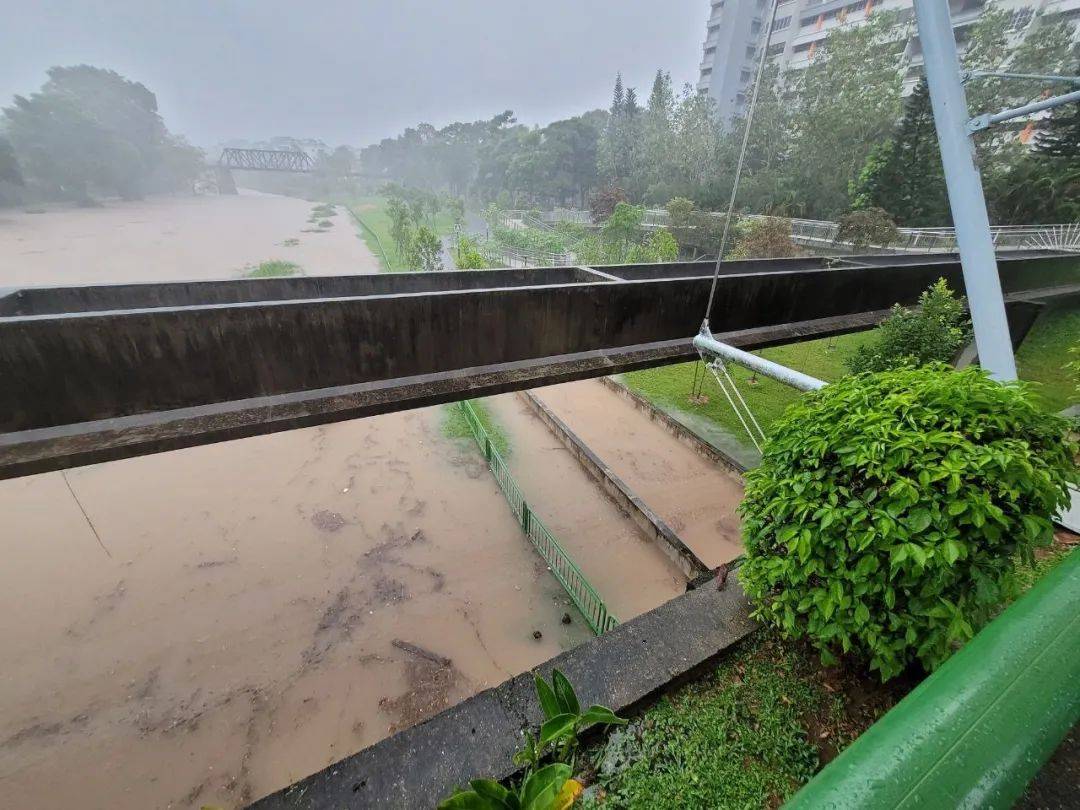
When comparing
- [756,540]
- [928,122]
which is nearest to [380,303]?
[756,540]

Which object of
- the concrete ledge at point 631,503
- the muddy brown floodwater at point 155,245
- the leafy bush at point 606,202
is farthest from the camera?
the leafy bush at point 606,202

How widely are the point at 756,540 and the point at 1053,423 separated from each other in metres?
1.27

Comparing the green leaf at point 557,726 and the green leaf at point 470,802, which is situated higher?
the green leaf at point 557,726

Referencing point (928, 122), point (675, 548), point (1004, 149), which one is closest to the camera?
point (675, 548)

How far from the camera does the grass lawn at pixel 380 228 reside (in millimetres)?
27480

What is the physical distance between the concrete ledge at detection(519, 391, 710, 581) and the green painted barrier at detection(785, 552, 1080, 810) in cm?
444

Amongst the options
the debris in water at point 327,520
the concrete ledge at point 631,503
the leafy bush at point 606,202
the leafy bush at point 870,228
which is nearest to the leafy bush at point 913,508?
the concrete ledge at point 631,503

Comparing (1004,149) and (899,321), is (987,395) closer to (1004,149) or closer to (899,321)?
(899,321)

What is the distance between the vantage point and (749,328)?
17.9ft

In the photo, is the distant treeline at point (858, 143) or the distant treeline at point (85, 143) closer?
the distant treeline at point (858, 143)

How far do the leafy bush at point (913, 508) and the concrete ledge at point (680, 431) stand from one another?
20.4ft

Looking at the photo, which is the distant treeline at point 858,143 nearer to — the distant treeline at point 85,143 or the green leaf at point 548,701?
the green leaf at point 548,701

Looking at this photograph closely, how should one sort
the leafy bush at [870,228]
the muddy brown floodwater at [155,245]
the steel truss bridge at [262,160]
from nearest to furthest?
the leafy bush at [870,228], the muddy brown floodwater at [155,245], the steel truss bridge at [262,160]

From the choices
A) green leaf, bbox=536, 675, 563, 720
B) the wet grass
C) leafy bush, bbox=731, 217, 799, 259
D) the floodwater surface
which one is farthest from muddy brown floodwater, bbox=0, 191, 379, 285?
the wet grass
